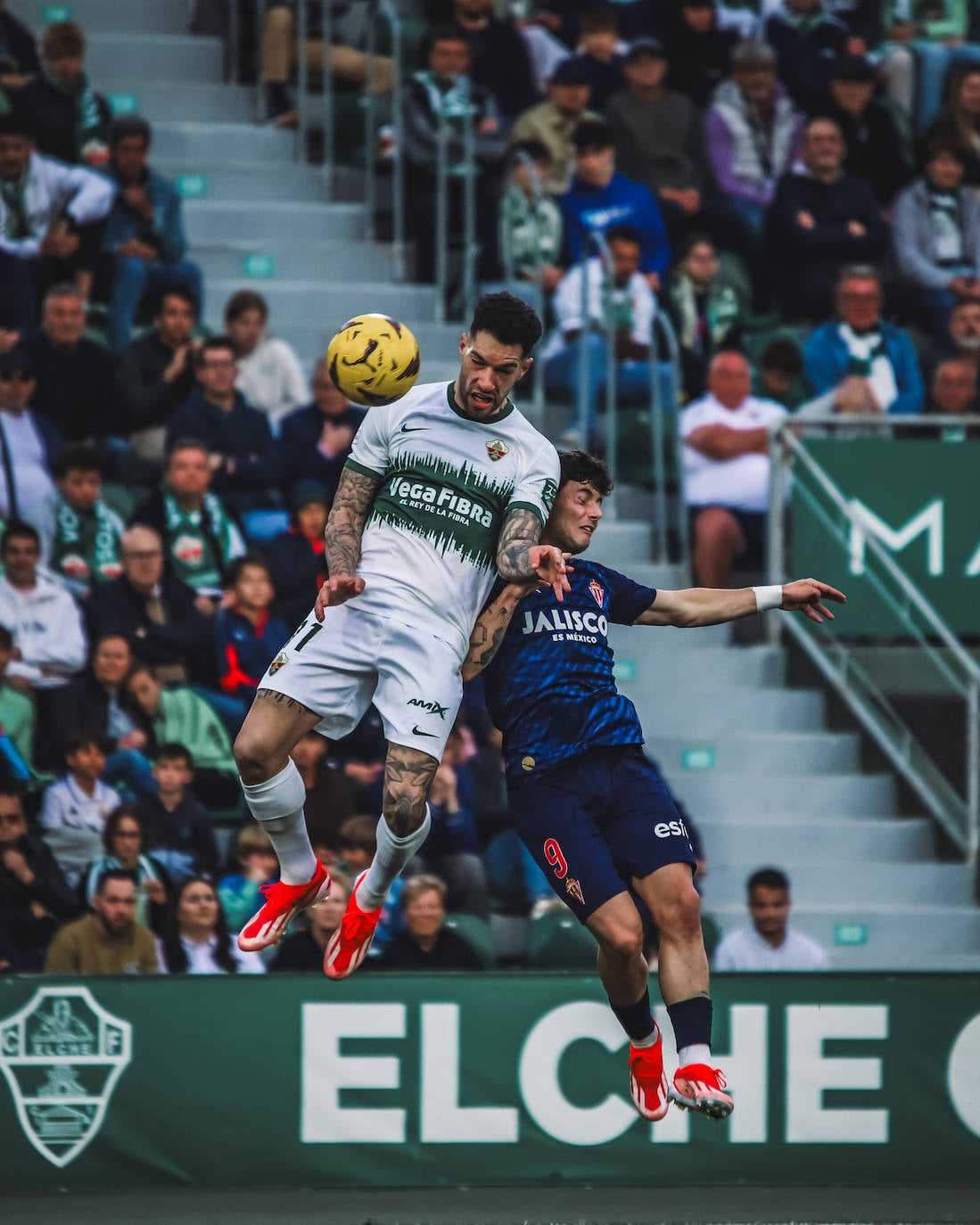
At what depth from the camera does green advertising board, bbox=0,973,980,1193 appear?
10188mm

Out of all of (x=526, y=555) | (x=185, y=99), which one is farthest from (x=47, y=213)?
(x=526, y=555)

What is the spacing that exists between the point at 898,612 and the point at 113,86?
662 centimetres

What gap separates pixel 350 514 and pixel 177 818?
12.2 feet

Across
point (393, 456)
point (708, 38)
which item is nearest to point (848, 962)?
point (393, 456)

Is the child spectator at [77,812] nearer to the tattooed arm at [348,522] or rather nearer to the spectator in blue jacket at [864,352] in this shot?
the tattooed arm at [348,522]

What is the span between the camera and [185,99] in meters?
15.6

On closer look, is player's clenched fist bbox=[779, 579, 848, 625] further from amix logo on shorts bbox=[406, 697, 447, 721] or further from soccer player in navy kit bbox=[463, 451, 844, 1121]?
amix logo on shorts bbox=[406, 697, 447, 721]

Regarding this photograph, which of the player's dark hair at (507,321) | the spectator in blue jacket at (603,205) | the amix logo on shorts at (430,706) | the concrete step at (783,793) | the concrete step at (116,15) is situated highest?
the concrete step at (116,15)

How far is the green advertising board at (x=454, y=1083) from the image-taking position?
1019cm

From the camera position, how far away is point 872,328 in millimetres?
13859

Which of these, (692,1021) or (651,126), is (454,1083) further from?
(651,126)

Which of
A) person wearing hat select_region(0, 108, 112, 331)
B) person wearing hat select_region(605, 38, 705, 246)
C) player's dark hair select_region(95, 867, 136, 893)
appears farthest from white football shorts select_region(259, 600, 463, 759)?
person wearing hat select_region(605, 38, 705, 246)

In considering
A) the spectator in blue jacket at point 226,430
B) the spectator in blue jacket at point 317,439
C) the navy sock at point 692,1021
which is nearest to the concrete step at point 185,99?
the spectator in blue jacket at point 226,430

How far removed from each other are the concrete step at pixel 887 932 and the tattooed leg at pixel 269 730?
4836mm
